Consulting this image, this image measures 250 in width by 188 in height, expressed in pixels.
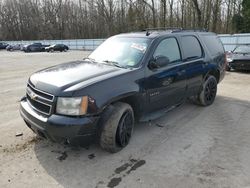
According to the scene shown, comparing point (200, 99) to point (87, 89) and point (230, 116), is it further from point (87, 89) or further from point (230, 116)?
point (87, 89)

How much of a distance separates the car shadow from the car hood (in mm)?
1014

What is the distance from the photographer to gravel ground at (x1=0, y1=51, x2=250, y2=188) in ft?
10.6

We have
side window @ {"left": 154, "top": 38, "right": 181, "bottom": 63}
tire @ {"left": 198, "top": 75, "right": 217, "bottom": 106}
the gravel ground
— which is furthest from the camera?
tire @ {"left": 198, "top": 75, "right": 217, "bottom": 106}

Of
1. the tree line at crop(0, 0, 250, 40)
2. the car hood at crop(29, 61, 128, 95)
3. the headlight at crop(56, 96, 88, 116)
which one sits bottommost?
the headlight at crop(56, 96, 88, 116)

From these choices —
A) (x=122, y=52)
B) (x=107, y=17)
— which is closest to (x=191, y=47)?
(x=122, y=52)

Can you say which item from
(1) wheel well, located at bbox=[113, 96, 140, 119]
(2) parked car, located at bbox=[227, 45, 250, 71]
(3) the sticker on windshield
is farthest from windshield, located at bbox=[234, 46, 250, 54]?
(1) wheel well, located at bbox=[113, 96, 140, 119]

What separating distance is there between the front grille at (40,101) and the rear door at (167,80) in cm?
156

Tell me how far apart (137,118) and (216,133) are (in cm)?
153

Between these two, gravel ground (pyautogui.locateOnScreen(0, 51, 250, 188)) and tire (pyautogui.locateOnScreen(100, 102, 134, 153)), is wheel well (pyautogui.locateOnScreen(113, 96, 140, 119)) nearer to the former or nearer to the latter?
tire (pyautogui.locateOnScreen(100, 102, 134, 153))

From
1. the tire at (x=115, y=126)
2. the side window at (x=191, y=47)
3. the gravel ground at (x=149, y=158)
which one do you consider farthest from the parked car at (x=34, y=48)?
the tire at (x=115, y=126)

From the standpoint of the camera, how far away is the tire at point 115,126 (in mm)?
3664

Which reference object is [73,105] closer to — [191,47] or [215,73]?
[191,47]

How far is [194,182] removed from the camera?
3.20 metres

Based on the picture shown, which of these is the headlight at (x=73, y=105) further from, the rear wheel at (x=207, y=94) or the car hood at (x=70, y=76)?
the rear wheel at (x=207, y=94)
